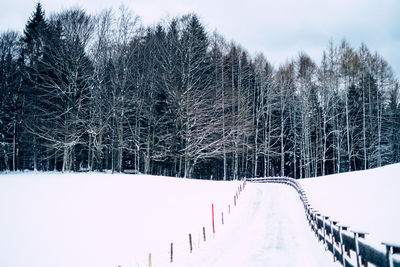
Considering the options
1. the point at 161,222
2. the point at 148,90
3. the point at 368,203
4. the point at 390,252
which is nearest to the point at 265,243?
the point at 161,222

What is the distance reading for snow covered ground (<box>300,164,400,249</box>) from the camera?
1272cm

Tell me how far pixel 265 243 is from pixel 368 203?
8020mm

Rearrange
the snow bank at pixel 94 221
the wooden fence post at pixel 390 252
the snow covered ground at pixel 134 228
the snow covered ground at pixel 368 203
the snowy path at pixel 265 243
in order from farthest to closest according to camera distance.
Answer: the snow covered ground at pixel 368 203 → the snow bank at pixel 94 221 → the snow covered ground at pixel 134 228 → the snowy path at pixel 265 243 → the wooden fence post at pixel 390 252

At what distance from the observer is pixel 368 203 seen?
16.8m

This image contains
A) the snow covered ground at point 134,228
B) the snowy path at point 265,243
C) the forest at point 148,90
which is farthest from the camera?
the forest at point 148,90

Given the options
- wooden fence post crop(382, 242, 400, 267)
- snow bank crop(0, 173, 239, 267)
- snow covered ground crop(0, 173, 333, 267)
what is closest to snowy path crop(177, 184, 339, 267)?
snow covered ground crop(0, 173, 333, 267)

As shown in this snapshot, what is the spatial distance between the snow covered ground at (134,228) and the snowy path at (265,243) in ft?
0.10

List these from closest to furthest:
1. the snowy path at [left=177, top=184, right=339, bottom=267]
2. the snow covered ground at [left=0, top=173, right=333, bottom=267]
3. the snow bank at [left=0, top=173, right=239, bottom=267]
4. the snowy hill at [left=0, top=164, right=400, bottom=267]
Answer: the snowy path at [left=177, top=184, right=339, bottom=267] < the snow covered ground at [left=0, top=173, right=333, bottom=267] < the snowy hill at [left=0, top=164, right=400, bottom=267] < the snow bank at [left=0, top=173, right=239, bottom=267]

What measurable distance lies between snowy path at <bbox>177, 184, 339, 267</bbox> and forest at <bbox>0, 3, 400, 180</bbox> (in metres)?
17.1

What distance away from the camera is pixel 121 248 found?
44.4ft

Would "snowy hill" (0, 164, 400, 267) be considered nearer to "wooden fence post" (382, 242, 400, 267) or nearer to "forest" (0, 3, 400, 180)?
"wooden fence post" (382, 242, 400, 267)

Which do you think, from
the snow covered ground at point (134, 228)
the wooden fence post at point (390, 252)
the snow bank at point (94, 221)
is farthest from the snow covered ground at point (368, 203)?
the snow bank at point (94, 221)

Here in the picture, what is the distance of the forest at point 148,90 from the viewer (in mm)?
30625

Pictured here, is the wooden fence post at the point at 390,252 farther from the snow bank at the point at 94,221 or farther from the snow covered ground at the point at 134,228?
the snow bank at the point at 94,221
